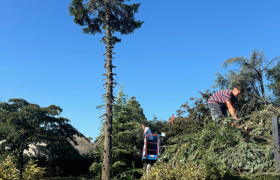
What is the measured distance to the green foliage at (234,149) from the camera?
172 inches

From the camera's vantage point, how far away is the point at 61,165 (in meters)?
18.0

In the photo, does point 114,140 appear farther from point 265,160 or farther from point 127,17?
point 265,160

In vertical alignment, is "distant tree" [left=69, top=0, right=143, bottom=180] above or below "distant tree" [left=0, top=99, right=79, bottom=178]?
above

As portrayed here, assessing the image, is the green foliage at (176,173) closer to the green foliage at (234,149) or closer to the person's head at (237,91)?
the green foliage at (234,149)

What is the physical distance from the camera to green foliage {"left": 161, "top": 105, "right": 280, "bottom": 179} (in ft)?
14.4

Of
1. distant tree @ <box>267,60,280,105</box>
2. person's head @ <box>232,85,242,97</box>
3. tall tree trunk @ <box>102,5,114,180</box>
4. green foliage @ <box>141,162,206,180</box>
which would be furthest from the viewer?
distant tree @ <box>267,60,280,105</box>

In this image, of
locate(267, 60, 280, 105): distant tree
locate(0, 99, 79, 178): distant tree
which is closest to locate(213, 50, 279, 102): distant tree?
locate(267, 60, 280, 105): distant tree

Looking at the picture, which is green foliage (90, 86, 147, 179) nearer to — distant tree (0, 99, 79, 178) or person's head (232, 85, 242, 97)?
distant tree (0, 99, 79, 178)

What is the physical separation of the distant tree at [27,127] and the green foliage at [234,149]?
11.0 metres

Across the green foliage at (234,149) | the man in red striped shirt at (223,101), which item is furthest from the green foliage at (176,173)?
the man in red striped shirt at (223,101)

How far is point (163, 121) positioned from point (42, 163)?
9.62 meters

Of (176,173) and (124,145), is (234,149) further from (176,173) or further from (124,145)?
(124,145)

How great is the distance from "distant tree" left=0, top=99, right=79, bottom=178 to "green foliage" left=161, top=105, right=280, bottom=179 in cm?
1099

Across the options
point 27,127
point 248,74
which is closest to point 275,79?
point 248,74
